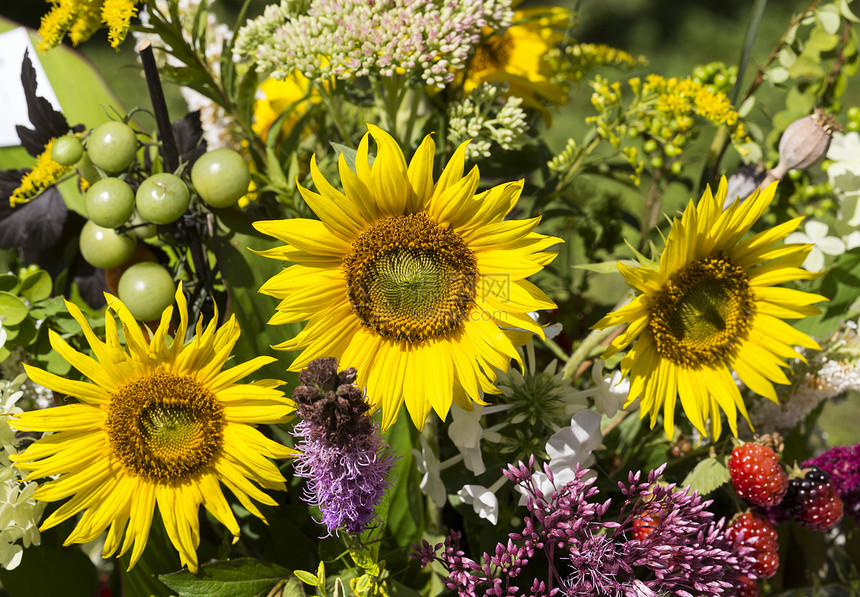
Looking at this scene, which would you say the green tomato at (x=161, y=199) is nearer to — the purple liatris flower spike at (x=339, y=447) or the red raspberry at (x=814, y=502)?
the purple liatris flower spike at (x=339, y=447)

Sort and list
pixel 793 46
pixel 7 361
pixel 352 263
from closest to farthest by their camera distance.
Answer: pixel 352 263, pixel 7 361, pixel 793 46

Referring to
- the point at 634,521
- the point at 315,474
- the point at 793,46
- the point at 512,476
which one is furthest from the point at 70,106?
the point at 793,46

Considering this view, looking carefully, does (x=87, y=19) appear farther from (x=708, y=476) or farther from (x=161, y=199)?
(x=708, y=476)

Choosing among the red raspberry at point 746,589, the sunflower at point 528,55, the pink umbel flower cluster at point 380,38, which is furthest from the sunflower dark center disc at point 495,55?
the red raspberry at point 746,589

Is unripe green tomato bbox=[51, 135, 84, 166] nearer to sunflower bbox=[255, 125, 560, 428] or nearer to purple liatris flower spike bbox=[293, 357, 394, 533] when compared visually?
sunflower bbox=[255, 125, 560, 428]

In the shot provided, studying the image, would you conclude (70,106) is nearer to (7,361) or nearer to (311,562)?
(7,361)

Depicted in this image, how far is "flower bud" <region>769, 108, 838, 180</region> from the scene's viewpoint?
2.69ft

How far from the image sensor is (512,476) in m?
0.62

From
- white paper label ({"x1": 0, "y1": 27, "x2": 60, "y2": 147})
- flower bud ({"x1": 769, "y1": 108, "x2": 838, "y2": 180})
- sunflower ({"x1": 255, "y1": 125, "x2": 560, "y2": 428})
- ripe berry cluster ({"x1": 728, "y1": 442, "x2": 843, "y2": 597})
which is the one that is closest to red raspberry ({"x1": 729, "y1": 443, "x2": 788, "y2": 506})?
ripe berry cluster ({"x1": 728, "y1": 442, "x2": 843, "y2": 597})

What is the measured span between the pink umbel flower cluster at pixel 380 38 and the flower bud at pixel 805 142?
384mm

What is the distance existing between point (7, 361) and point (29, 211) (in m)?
0.18

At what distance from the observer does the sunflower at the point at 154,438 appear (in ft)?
2.05

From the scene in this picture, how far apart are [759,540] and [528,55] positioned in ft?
2.38

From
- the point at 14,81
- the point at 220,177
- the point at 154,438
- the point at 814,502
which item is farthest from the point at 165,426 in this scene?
the point at 814,502
